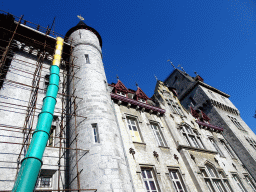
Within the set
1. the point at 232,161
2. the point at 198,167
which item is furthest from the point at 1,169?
the point at 232,161

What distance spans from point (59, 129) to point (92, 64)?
6368mm

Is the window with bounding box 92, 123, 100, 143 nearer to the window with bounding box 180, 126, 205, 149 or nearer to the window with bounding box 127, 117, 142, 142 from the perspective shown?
the window with bounding box 127, 117, 142, 142

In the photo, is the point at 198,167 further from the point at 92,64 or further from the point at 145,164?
the point at 92,64

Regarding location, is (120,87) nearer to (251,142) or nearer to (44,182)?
(44,182)

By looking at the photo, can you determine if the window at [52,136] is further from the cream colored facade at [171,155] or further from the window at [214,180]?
the window at [214,180]

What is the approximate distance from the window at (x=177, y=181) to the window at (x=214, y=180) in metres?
2.58

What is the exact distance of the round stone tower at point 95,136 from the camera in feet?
29.8

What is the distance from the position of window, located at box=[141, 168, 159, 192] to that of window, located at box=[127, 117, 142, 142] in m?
2.30

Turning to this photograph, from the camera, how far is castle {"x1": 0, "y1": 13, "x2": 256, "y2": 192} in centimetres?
949

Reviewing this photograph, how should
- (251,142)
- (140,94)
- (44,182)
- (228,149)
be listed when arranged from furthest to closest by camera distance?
(251,142)
(228,149)
(140,94)
(44,182)

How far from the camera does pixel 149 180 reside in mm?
11141

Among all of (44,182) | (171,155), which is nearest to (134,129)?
(171,155)

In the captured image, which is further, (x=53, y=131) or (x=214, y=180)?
(x=214, y=180)

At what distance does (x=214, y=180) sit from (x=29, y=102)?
49.7 feet
